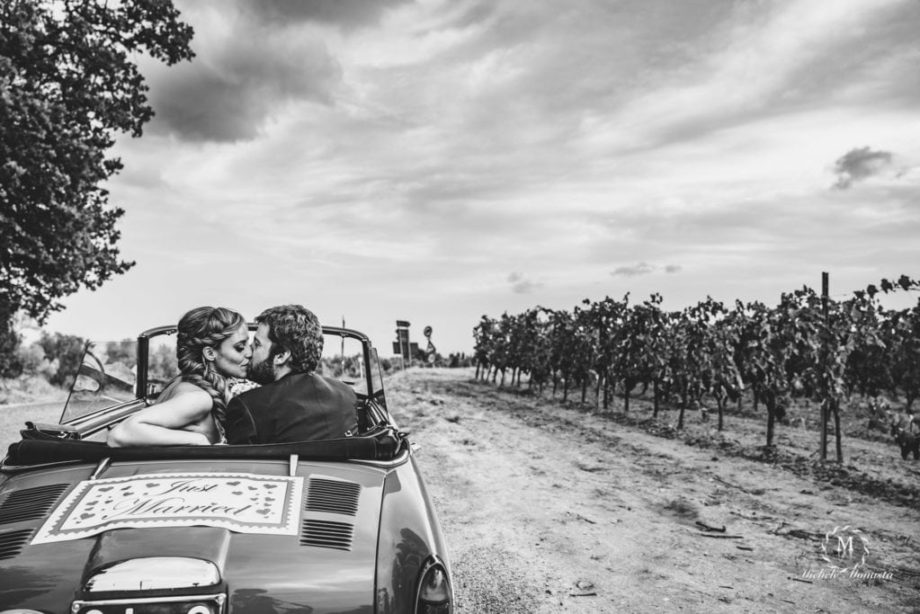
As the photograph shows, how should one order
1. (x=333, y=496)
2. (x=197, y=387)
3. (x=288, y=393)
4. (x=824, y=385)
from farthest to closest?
(x=824, y=385) < (x=288, y=393) < (x=197, y=387) < (x=333, y=496)

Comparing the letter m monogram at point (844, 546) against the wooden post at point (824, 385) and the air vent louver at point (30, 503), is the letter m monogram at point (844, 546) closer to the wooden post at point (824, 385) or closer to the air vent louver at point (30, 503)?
→ the wooden post at point (824, 385)

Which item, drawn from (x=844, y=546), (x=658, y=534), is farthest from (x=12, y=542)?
(x=844, y=546)

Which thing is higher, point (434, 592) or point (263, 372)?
point (263, 372)

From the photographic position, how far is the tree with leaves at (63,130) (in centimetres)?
1388

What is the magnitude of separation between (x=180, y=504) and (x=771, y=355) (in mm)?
12933

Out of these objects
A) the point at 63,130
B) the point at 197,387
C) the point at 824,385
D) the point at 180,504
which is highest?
the point at 63,130

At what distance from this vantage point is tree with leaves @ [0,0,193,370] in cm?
1388

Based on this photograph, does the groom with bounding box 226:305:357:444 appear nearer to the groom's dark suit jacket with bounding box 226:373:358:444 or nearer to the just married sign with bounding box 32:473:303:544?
the groom's dark suit jacket with bounding box 226:373:358:444

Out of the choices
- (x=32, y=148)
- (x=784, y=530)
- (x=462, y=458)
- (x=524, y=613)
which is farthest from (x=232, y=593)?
(x=32, y=148)

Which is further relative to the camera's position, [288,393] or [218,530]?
[288,393]

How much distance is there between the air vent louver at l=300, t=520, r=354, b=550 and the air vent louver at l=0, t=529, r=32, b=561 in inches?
34.9

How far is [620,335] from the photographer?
794 inches

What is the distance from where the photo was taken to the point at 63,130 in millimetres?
14656

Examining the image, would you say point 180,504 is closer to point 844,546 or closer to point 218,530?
point 218,530
